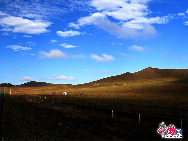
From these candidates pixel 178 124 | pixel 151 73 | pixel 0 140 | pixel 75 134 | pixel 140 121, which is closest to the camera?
pixel 0 140

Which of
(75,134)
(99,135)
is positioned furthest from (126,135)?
(75,134)

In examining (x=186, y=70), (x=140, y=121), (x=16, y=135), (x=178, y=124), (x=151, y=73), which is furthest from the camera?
(x=151, y=73)

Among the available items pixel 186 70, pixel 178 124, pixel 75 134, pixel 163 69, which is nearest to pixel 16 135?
pixel 75 134

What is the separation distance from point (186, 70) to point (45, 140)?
6884 inches

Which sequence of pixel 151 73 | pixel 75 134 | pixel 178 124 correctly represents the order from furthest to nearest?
pixel 151 73 < pixel 178 124 < pixel 75 134

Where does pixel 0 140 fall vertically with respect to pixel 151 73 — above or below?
below

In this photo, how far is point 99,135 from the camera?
17281 mm

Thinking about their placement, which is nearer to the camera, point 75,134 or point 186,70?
point 75,134

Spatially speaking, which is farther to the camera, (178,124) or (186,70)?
(186,70)

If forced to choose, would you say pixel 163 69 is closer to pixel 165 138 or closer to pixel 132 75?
pixel 132 75

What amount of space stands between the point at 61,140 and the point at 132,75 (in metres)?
175

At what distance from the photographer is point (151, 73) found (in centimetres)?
18412

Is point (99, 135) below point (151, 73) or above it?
below

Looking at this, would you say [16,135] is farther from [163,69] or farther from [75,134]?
[163,69]
